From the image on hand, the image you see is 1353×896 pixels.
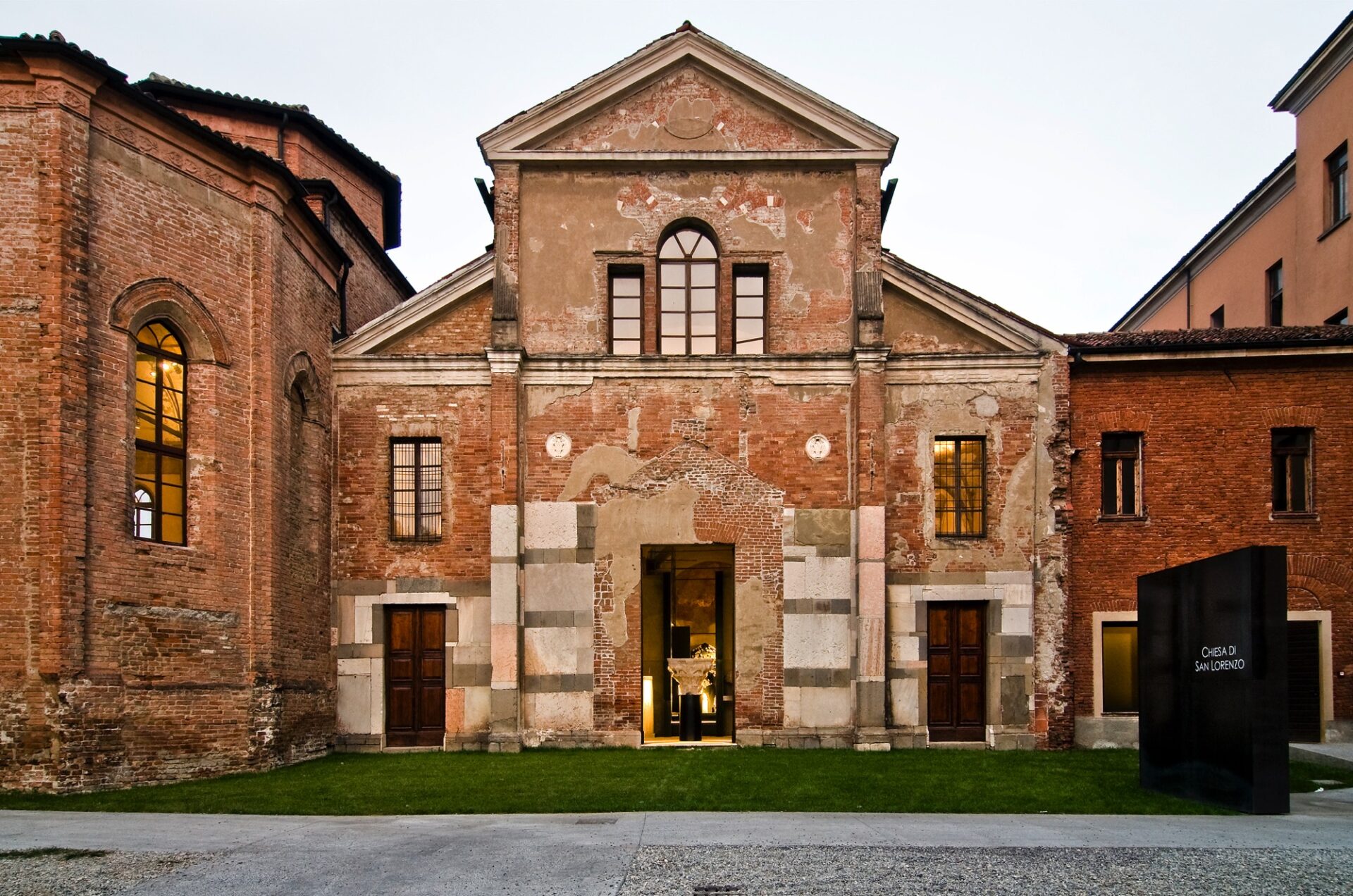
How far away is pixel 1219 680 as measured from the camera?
12375 millimetres

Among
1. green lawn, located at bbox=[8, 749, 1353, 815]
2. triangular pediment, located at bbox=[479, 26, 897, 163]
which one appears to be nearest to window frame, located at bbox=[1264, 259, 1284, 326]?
triangular pediment, located at bbox=[479, 26, 897, 163]

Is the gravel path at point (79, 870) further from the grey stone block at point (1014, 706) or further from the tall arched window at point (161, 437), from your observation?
the grey stone block at point (1014, 706)

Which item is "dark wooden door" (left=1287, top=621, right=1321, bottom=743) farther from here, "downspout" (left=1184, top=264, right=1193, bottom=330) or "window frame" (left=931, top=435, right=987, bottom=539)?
"downspout" (left=1184, top=264, right=1193, bottom=330)

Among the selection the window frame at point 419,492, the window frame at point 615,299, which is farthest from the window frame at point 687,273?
the window frame at point 419,492

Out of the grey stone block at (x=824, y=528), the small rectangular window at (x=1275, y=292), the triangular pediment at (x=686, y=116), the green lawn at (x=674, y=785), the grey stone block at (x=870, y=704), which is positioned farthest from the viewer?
the small rectangular window at (x=1275, y=292)

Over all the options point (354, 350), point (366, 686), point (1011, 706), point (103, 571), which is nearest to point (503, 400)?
point (354, 350)

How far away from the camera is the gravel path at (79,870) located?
28.6ft

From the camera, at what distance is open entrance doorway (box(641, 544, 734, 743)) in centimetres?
2105

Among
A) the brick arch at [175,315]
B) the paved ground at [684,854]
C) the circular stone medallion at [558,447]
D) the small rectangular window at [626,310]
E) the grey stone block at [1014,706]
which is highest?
the small rectangular window at [626,310]

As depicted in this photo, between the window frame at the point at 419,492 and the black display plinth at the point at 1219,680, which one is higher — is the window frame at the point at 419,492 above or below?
above

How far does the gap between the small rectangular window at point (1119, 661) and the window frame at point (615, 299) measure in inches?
370

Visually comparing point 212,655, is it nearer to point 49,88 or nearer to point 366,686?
point 366,686

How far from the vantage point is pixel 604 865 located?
9422 mm

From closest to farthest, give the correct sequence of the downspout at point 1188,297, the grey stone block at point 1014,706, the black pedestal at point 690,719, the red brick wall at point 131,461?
the red brick wall at point 131,461
the grey stone block at point 1014,706
the black pedestal at point 690,719
the downspout at point 1188,297
